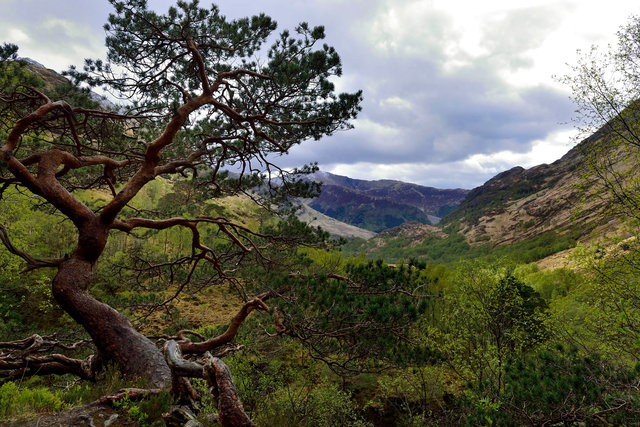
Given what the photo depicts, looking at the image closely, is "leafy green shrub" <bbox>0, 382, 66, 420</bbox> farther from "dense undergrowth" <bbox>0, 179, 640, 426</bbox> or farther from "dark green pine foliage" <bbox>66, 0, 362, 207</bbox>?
"dark green pine foliage" <bbox>66, 0, 362, 207</bbox>

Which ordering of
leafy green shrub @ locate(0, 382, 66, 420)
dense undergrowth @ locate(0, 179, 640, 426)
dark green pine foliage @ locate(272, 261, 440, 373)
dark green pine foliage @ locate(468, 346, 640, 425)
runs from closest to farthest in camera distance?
1. leafy green shrub @ locate(0, 382, 66, 420)
2. dark green pine foliage @ locate(468, 346, 640, 425)
3. dense undergrowth @ locate(0, 179, 640, 426)
4. dark green pine foliage @ locate(272, 261, 440, 373)

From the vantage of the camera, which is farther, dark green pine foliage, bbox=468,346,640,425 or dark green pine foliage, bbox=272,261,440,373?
dark green pine foliage, bbox=272,261,440,373

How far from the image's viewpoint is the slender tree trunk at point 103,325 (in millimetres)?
4980

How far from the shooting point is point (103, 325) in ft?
17.3

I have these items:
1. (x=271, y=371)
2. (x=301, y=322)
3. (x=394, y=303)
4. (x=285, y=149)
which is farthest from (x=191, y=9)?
(x=271, y=371)

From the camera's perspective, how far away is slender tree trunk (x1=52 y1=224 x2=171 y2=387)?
498cm

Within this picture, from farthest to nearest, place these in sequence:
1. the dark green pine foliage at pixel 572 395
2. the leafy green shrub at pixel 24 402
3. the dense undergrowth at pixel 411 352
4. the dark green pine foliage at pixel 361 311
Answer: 1. the dark green pine foliage at pixel 361 311
2. the dense undergrowth at pixel 411 352
3. the dark green pine foliage at pixel 572 395
4. the leafy green shrub at pixel 24 402

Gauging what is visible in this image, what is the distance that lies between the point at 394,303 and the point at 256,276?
465 centimetres

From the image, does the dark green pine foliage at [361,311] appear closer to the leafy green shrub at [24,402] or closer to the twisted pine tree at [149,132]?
the twisted pine tree at [149,132]

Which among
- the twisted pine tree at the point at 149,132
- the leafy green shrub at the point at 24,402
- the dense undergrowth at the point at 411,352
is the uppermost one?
the twisted pine tree at the point at 149,132

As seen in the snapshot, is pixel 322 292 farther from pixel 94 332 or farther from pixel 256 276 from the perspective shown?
pixel 94 332

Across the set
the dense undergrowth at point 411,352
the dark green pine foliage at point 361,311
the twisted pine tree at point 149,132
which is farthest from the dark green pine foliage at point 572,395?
the twisted pine tree at point 149,132

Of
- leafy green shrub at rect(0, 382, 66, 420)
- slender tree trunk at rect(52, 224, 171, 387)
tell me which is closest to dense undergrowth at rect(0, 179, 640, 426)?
leafy green shrub at rect(0, 382, 66, 420)

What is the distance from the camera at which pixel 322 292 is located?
289 inches
